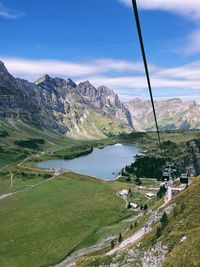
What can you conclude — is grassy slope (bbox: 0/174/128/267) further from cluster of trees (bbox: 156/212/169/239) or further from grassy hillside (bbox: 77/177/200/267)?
cluster of trees (bbox: 156/212/169/239)

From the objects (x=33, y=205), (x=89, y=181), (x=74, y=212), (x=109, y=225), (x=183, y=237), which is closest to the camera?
(x=183, y=237)

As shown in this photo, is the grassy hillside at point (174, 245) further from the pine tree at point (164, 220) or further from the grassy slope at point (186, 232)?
the pine tree at point (164, 220)

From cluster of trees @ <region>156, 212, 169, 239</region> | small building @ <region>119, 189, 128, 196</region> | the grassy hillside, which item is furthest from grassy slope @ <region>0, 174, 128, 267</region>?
cluster of trees @ <region>156, 212, 169, 239</region>

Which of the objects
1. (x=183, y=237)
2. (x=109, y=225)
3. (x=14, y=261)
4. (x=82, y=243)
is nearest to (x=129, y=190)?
(x=109, y=225)

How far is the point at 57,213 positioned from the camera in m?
139

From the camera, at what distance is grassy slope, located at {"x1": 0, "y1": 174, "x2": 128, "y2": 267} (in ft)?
323

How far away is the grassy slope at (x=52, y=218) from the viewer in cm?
9841

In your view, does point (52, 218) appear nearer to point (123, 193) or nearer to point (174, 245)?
point (123, 193)

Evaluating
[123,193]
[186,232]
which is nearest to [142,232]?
[186,232]

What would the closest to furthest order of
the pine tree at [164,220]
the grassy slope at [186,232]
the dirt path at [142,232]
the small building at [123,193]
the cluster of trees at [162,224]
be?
the grassy slope at [186,232] < the cluster of trees at [162,224] < the pine tree at [164,220] < the dirt path at [142,232] < the small building at [123,193]

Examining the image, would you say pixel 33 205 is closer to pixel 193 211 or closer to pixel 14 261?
pixel 14 261

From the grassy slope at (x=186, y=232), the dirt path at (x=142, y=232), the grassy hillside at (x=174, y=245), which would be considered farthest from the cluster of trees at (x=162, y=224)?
the dirt path at (x=142, y=232)

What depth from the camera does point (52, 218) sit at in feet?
434

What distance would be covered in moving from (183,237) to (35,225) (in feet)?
263
